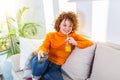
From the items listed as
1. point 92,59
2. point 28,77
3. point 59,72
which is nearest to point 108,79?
point 92,59

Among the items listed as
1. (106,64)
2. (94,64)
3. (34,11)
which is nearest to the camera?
(106,64)

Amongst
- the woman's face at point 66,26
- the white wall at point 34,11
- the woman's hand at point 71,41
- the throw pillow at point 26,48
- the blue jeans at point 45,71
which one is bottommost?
the blue jeans at point 45,71

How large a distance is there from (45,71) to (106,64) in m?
0.62

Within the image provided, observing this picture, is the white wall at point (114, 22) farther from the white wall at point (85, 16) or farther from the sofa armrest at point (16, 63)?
the sofa armrest at point (16, 63)

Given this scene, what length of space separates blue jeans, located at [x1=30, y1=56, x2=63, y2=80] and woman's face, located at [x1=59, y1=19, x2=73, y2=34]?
0.37 meters

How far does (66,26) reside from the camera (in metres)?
1.71

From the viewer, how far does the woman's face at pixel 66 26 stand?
5.60 feet

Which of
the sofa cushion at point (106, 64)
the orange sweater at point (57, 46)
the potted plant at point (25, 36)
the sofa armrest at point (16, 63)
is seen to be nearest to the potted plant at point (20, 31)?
the potted plant at point (25, 36)

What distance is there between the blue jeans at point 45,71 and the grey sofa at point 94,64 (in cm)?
10

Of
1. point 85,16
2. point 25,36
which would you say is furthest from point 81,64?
point 25,36

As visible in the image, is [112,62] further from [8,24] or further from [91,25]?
[8,24]

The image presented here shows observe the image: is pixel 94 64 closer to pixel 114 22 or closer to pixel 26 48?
pixel 114 22

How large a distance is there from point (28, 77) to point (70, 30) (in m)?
0.66

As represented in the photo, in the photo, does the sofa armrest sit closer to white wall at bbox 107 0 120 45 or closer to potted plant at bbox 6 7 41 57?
potted plant at bbox 6 7 41 57
